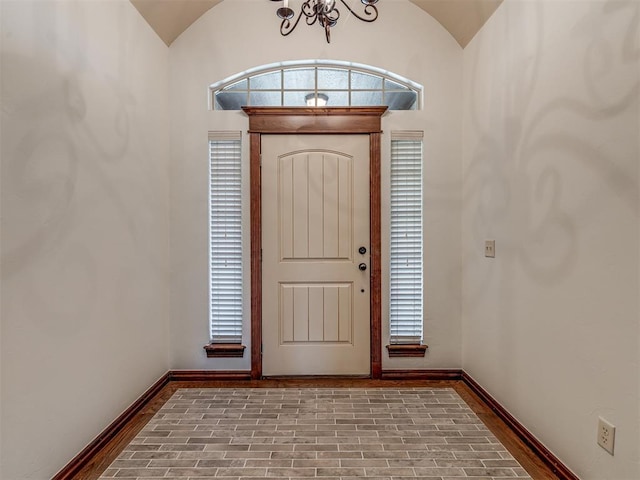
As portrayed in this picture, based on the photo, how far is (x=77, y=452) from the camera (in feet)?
6.21

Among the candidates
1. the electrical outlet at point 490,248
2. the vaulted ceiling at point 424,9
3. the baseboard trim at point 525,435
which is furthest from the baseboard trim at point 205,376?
the vaulted ceiling at point 424,9

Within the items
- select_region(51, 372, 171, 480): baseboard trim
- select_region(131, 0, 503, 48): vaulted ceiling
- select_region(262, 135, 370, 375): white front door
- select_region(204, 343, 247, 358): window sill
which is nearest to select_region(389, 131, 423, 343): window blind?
select_region(262, 135, 370, 375): white front door

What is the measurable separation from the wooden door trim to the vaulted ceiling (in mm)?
840

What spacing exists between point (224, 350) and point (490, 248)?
2.19 m

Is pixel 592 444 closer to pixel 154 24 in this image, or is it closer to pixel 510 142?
pixel 510 142

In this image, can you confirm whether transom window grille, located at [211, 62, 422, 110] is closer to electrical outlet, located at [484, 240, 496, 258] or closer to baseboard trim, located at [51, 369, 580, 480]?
electrical outlet, located at [484, 240, 496, 258]

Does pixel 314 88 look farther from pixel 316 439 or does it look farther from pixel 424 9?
pixel 316 439

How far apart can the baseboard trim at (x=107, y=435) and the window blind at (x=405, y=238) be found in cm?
188

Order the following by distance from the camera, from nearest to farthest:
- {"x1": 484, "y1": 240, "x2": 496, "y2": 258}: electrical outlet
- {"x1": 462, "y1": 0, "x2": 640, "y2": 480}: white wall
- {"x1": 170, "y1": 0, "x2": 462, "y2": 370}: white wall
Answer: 1. {"x1": 462, "y1": 0, "x2": 640, "y2": 480}: white wall
2. {"x1": 484, "y1": 240, "x2": 496, "y2": 258}: electrical outlet
3. {"x1": 170, "y1": 0, "x2": 462, "y2": 370}: white wall

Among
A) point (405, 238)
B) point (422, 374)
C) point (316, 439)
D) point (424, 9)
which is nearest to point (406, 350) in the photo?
point (422, 374)

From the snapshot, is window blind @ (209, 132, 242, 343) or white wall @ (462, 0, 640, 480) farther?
window blind @ (209, 132, 242, 343)

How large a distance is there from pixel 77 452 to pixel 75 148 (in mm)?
1572

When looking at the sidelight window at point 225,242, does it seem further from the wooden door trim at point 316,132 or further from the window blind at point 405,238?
the window blind at point 405,238

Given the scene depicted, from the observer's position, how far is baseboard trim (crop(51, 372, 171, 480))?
182 cm
